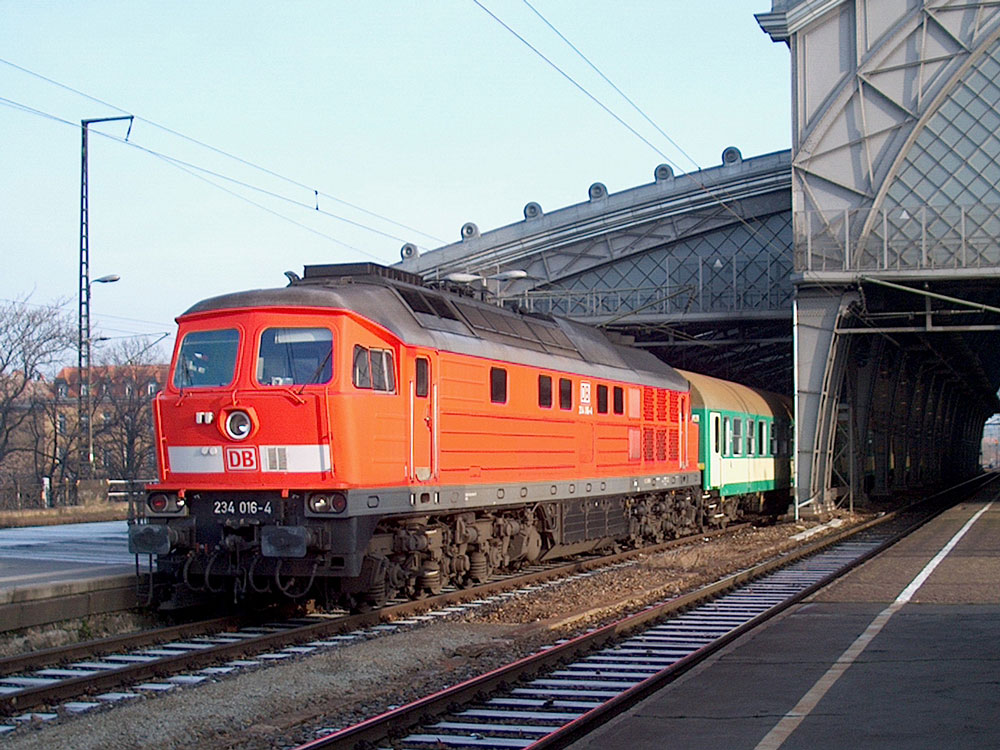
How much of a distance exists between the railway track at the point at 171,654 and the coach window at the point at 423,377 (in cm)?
272

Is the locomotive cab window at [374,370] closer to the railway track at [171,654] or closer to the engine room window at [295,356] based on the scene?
the engine room window at [295,356]

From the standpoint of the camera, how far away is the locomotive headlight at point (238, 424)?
13.5 meters

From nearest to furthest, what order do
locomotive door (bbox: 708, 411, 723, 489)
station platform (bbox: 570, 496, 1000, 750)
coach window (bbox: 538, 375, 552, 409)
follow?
station platform (bbox: 570, 496, 1000, 750)
coach window (bbox: 538, 375, 552, 409)
locomotive door (bbox: 708, 411, 723, 489)

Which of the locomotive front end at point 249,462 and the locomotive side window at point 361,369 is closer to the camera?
the locomotive front end at point 249,462

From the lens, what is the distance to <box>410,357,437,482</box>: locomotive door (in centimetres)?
1441

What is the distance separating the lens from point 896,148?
33.3 meters

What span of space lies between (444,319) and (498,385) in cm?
149

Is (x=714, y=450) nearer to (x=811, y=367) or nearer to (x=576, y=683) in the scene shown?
(x=811, y=367)

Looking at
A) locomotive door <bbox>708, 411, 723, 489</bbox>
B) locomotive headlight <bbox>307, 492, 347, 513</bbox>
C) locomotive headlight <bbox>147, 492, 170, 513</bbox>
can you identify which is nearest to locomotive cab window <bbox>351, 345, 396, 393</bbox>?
locomotive headlight <bbox>307, 492, 347, 513</bbox>

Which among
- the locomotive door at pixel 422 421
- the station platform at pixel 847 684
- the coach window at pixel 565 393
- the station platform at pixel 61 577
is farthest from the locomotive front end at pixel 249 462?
the coach window at pixel 565 393

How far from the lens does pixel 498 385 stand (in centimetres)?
1664

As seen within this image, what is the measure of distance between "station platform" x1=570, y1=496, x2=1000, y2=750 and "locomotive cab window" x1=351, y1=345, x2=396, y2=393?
16.7ft

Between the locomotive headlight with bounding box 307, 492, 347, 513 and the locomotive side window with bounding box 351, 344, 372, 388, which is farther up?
the locomotive side window with bounding box 351, 344, 372, 388

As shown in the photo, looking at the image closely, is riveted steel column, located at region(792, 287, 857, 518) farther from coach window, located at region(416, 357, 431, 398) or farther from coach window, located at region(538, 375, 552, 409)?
coach window, located at region(416, 357, 431, 398)
